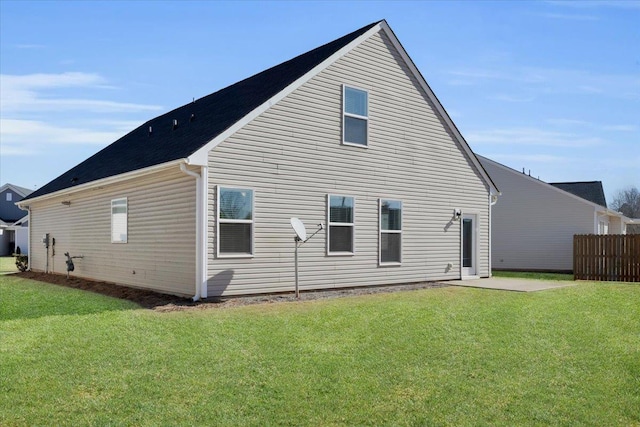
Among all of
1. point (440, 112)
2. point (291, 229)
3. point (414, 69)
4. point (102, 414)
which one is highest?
point (414, 69)

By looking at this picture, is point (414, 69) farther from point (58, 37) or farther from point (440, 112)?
point (58, 37)

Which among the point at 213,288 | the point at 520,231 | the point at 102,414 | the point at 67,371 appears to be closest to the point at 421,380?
the point at 102,414

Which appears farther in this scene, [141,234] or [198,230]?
[141,234]

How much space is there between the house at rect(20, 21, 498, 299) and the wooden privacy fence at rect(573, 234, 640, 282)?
4179 mm

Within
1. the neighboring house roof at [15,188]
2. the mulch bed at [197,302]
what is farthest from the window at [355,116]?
the neighboring house roof at [15,188]

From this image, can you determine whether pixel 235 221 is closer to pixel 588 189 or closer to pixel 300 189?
pixel 300 189

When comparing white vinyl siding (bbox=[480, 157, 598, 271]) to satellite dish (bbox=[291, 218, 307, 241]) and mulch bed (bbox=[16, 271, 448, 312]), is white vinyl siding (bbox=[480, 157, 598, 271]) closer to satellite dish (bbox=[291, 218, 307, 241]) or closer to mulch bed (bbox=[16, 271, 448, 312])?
mulch bed (bbox=[16, 271, 448, 312])

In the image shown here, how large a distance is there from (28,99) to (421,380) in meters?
16.8

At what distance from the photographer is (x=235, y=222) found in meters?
11.8

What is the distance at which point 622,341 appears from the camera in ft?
26.1

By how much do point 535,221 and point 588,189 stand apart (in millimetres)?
7245

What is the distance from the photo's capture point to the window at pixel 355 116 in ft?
46.6

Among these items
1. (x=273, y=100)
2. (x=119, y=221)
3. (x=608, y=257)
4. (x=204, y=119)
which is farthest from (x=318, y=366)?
(x=608, y=257)

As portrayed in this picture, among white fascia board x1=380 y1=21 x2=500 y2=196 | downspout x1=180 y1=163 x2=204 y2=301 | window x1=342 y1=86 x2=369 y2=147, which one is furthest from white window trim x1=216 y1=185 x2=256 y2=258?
white fascia board x1=380 y1=21 x2=500 y2=196
